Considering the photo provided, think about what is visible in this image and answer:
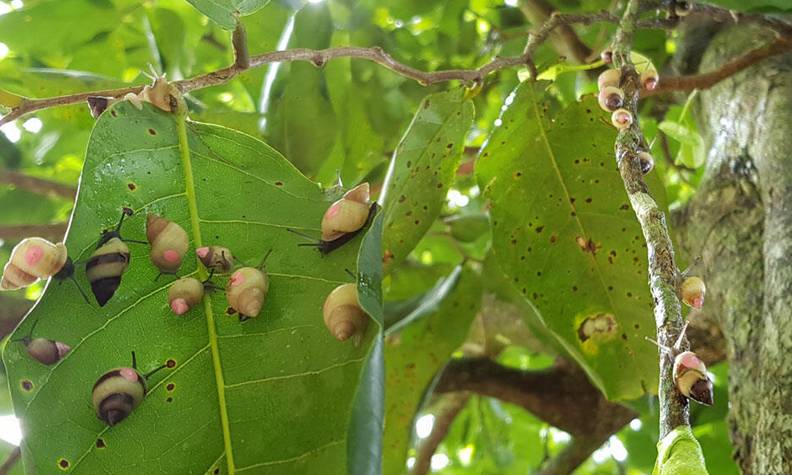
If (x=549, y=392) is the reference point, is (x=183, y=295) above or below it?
above

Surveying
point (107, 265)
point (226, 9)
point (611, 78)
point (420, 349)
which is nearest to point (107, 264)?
point (107, 265)

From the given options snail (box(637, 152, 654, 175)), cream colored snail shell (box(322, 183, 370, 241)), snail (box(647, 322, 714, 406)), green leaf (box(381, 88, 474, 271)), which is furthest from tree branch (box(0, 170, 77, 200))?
snail (box(647, 322, 714, 406))

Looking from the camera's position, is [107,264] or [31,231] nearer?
[107,264]

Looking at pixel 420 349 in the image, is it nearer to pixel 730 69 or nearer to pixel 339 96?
pixel 339 96

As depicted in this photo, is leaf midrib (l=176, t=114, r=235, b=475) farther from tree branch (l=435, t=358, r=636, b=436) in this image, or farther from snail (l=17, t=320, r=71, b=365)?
tree branch (l=435, t=358, r=636, b=436)

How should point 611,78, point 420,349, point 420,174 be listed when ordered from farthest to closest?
point 420,349 → point 420,174 → point 611,78

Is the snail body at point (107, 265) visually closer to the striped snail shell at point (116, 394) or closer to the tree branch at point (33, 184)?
the striped snail shell at point (116, 394)

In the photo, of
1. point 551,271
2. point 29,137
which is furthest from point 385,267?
point 29,137
